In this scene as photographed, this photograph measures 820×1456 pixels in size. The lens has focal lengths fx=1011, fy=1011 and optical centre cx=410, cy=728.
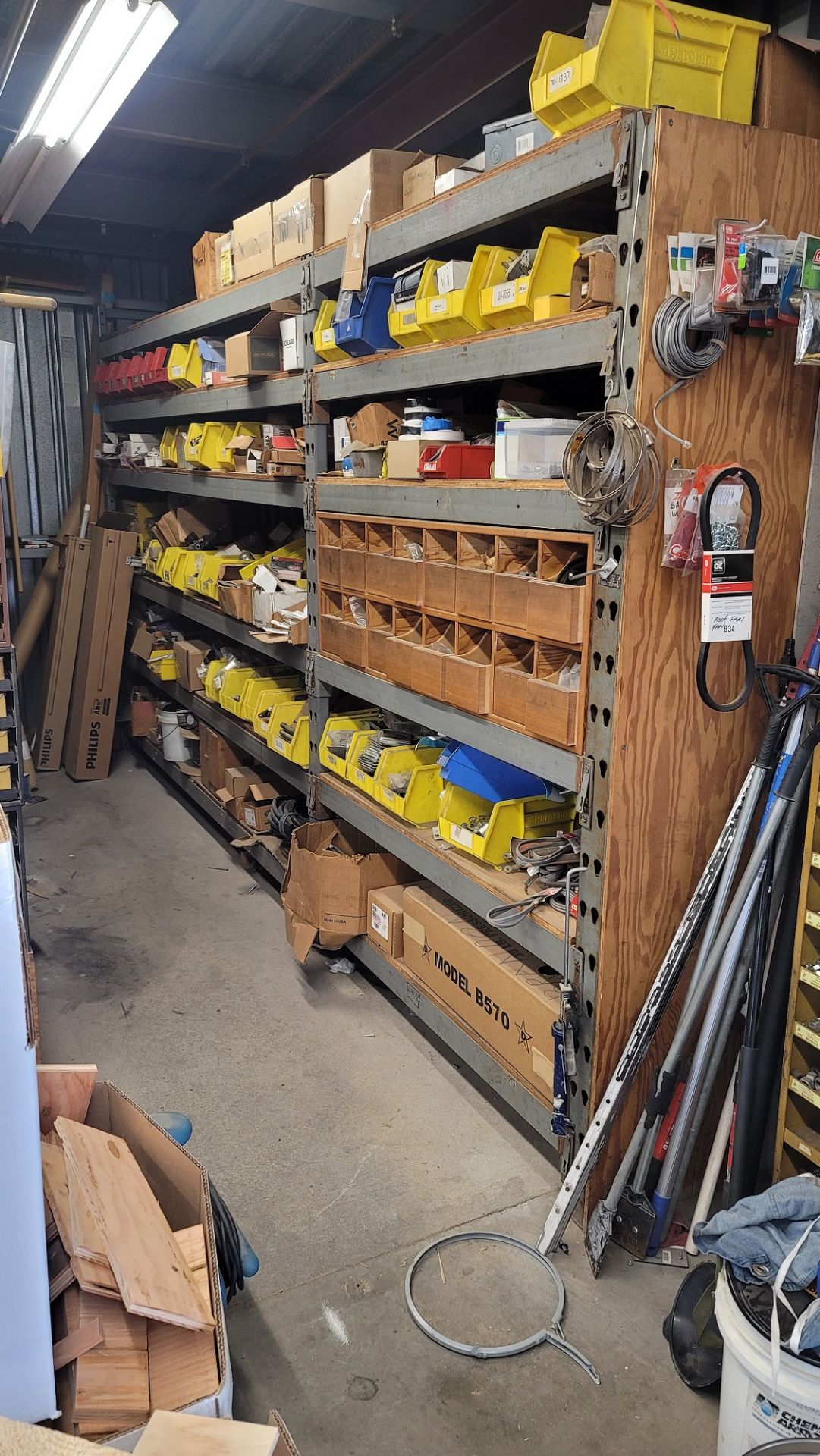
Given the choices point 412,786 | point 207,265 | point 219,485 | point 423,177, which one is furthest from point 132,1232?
point 207,265

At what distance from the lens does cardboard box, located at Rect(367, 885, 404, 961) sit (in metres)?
2.94

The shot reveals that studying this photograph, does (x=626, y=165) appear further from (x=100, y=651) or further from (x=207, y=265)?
(x=100, y=651)

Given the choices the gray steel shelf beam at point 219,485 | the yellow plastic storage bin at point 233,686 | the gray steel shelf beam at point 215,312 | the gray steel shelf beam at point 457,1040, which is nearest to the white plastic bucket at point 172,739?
the yellow plastic storage bin at point 233,686

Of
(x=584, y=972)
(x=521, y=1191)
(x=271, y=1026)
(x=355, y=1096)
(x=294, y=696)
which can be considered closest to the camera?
(x=584, y=972)

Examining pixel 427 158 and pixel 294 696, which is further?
pixel 294 696

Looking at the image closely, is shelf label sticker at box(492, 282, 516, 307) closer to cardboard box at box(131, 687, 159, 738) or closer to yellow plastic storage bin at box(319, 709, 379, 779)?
yellow plastic storage bin at box(319, 709, 379, 779)

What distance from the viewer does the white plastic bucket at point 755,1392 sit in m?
1.40

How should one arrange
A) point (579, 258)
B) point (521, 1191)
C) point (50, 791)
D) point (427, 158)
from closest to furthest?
point (579, 258), point (521, 1191), point (427, 158), point (50, 791)

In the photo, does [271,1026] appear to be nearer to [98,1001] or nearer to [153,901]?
[98,1001]

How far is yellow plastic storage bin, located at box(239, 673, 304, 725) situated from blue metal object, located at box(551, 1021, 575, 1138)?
6.66ft

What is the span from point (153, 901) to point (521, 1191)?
2.07m

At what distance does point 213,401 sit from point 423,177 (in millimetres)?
1819

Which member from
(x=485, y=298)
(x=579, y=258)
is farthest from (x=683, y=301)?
(x=485, y=298)

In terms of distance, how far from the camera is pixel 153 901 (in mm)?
3902
